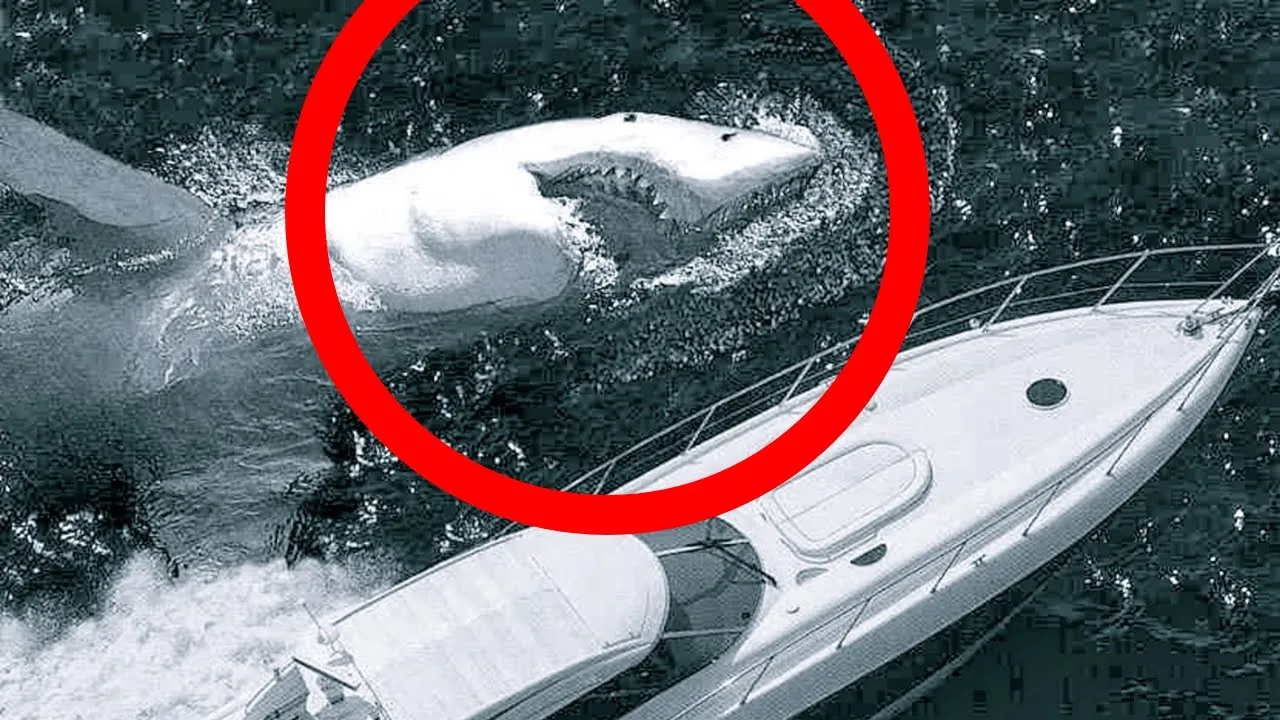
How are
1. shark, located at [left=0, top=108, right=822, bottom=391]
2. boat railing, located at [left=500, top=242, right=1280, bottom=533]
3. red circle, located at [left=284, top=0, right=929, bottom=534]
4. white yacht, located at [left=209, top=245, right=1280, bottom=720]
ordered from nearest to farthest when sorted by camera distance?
white yacht, located at [left=209, top=245, right=1280, bottom=720], red circle, located at [left=284, top=0, right=929, bottom=534], boat railing, located at [left=500, top=242, right=1280, bottom=533], shark, located at [left=0, top=108, right=822, bottom=391]

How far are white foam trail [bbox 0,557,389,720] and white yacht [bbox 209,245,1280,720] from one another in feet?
6.40

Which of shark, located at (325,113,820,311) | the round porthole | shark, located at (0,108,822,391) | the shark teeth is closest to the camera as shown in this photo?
the round porthole

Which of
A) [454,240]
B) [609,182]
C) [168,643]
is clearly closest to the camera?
[168,643]

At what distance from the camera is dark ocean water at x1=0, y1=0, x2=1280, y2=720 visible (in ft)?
82.0

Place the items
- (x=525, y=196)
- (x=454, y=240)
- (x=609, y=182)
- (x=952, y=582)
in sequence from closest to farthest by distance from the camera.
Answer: (x=952, y=582)
(x=454, y=240)
(x=525, y=196)
(x=609, y=182)

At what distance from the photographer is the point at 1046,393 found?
24750 millimetres

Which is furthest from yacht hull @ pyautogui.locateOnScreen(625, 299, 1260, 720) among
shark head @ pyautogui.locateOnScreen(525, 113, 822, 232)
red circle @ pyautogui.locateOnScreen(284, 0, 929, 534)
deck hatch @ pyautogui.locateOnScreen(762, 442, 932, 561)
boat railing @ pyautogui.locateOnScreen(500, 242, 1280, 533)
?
shark head @ pyautogui.locateOnScreen(525, 113, 822, 232)

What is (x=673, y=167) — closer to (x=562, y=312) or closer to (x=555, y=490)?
(x=562, y=312)

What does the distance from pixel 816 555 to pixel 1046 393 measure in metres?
4.45

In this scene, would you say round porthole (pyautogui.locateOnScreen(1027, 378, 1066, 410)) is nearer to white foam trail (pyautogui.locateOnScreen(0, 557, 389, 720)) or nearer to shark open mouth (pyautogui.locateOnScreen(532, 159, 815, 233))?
shark open mouth (pyautogui.locateOnScreen(532, 159, 815, 233))

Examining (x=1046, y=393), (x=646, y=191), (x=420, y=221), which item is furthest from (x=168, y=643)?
(x=1046, y=393)

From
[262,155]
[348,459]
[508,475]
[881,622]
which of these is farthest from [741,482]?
[262,155]

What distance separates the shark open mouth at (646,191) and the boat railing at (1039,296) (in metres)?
3.11

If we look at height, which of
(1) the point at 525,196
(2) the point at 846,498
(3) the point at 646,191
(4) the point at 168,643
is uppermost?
(1) the point at 525,196
